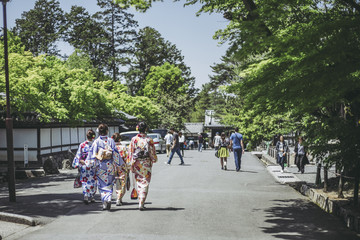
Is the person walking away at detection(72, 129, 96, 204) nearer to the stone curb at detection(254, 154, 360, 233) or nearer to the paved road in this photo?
the paved road

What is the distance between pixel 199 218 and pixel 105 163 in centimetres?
239

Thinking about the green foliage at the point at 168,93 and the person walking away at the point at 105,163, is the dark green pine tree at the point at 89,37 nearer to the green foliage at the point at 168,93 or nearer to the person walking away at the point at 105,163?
the green foliage at the point at 168,93

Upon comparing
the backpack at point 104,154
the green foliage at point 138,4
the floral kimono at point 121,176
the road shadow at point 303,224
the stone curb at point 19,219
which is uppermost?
the green foliage at point 138,4

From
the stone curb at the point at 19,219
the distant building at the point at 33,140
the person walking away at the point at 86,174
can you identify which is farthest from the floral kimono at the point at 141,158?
the distant building at the point at 33,140

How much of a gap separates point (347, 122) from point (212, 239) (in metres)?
4.19

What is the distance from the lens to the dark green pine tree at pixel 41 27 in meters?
52.0

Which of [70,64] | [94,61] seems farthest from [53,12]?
[70,64]

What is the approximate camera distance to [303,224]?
7656 millimetres

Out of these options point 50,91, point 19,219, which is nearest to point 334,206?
point 19,219

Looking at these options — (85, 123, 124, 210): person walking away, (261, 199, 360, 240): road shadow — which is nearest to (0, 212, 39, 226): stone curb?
(85, 123, 124, 210): person walking away

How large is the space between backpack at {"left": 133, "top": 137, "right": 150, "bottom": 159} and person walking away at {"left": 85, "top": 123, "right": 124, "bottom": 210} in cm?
51

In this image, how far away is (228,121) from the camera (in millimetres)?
43469

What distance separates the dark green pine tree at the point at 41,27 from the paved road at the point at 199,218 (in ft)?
144

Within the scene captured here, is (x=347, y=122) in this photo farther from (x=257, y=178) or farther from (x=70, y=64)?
(x=70, y=64)
